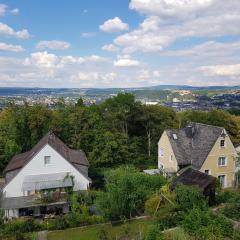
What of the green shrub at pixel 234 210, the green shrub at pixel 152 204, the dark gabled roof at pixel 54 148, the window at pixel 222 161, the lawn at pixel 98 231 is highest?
the dark gabled roof at pixel 54 148

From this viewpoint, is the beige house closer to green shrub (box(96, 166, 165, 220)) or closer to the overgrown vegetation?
the overgrown vegetation

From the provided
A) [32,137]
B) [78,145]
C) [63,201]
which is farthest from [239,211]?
[32,137]

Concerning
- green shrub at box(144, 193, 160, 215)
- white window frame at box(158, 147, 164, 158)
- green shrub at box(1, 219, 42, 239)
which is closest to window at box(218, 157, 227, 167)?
white window frame at box(158, 147, 164, 158)

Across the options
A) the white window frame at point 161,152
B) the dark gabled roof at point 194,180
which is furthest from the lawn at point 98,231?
the white window frame at point 161,152

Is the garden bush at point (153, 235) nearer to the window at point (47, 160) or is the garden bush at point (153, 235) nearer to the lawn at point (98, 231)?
the lawn at point (98, 231)

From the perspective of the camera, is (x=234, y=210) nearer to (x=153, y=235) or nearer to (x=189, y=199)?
(x=189, y=199)

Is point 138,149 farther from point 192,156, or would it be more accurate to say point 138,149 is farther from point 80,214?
point 80,214
